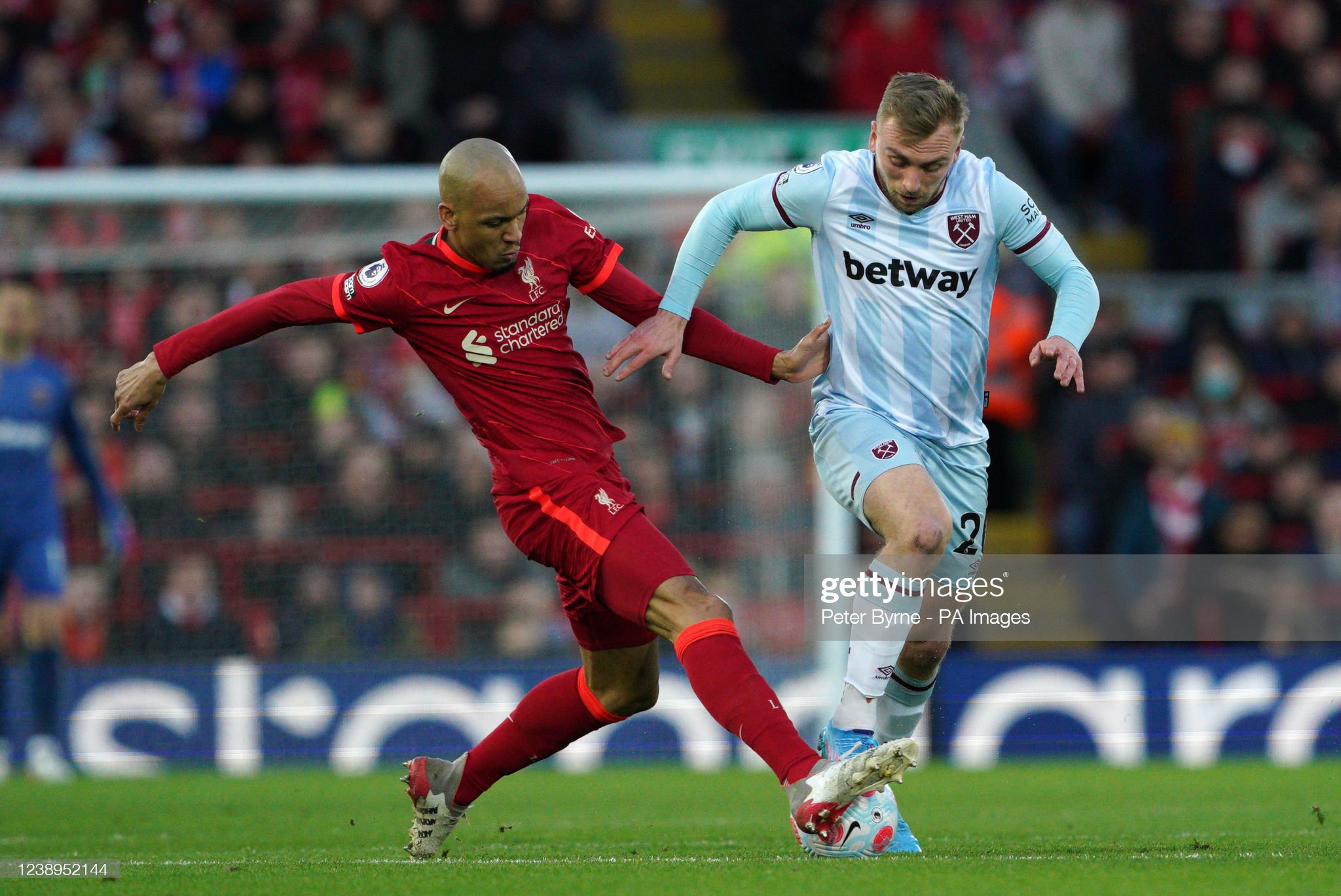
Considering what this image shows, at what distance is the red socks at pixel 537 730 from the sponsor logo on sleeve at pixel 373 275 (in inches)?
55.7

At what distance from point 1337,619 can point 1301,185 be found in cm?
425

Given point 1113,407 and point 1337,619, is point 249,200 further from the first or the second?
point 1337,619

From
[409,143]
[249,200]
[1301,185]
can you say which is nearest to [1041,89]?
[1301,185]

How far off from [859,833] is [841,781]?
53cm

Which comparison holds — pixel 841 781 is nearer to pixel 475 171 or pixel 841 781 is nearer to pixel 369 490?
Result: pixel 475 171

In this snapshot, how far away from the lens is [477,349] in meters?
5.45

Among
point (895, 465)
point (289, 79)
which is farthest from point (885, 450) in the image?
point (289, 79)

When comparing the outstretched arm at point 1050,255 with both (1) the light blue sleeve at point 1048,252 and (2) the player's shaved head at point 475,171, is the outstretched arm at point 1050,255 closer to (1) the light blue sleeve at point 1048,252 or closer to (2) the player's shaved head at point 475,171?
(1) the light blue sleeve at point 1048,252

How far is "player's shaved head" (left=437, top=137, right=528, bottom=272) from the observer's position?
516 centimetres

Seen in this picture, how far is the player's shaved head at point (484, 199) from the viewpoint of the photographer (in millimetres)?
5164

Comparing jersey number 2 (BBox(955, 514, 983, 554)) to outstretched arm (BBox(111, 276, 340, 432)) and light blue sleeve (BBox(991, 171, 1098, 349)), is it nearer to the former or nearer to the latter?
light blue sleeve (BBox(991, 171, 1098, 349))

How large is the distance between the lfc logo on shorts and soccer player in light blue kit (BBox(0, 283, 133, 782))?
5428 mm

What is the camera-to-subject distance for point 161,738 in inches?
407

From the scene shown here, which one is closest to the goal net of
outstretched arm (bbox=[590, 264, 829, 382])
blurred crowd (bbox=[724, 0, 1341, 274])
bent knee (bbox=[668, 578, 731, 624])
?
blurred crowd (bbox=[724, 0, 1341, 274])
